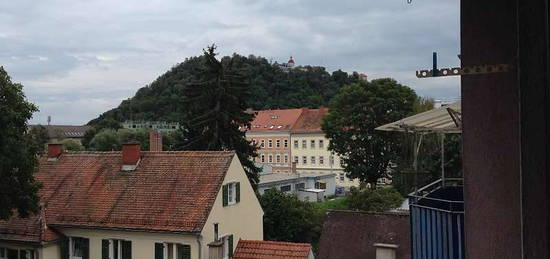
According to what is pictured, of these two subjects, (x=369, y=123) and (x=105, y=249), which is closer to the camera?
(x=105, y=249)

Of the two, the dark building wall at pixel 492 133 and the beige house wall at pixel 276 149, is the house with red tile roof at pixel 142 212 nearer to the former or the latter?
the dark building wall at pixel 492 133

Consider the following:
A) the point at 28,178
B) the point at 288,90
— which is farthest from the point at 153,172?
the point at 288,90

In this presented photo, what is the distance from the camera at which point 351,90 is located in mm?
44750

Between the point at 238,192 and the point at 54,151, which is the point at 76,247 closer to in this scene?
the point at 54,151

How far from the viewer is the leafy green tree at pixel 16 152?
15.9 meters

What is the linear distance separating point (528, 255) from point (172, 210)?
17334mm

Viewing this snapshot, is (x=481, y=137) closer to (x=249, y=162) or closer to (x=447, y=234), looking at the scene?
(x=447, y=234)

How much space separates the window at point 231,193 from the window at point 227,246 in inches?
46.3

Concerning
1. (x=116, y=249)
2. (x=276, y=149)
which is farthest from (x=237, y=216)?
(x=276, y=149)

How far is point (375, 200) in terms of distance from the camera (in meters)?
32.1

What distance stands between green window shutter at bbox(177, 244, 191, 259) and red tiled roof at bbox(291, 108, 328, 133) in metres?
52.8

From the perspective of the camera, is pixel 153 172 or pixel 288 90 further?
pixel 288 90

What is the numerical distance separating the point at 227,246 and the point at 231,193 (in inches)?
76.4

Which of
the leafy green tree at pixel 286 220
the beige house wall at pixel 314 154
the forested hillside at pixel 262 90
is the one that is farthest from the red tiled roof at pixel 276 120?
the leafy green tree at pixel 286 220
